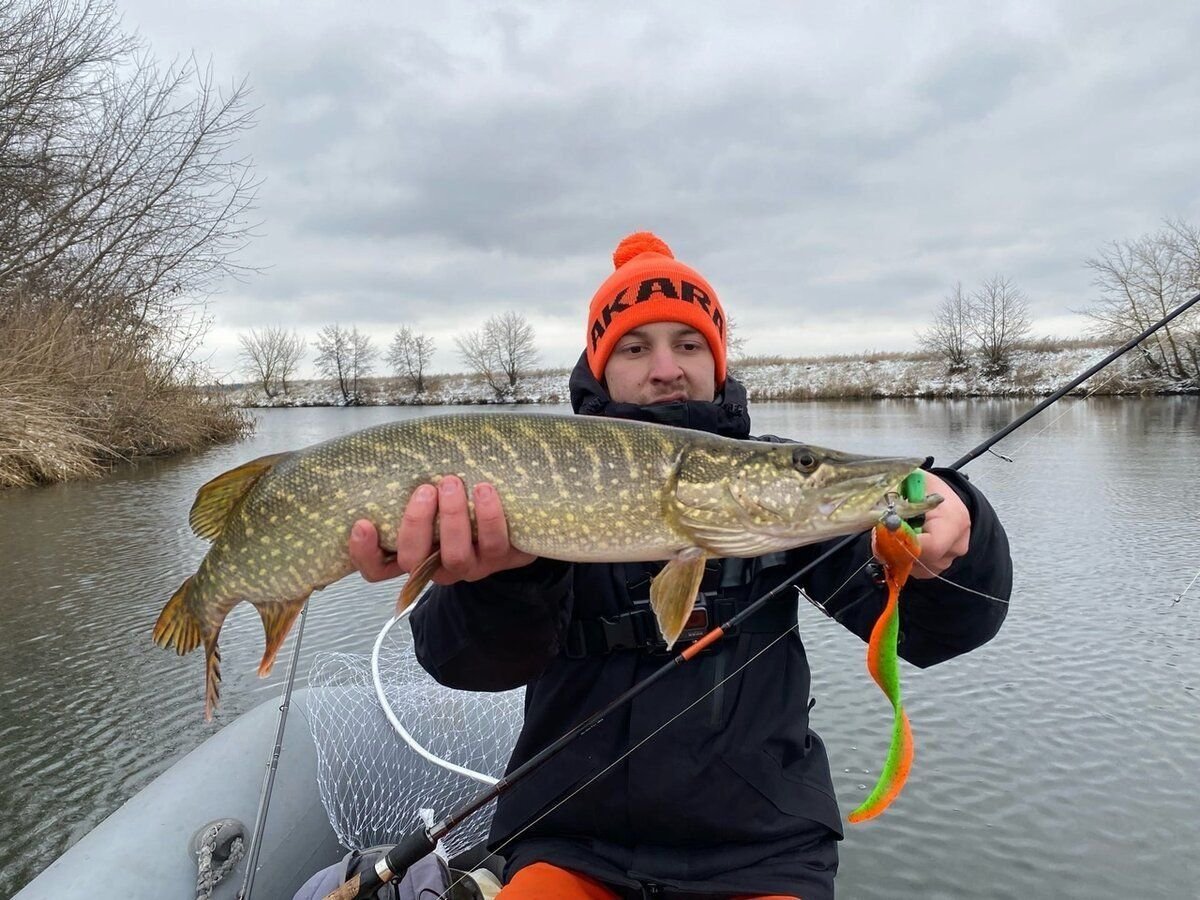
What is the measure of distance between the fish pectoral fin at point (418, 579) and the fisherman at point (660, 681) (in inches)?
0.9

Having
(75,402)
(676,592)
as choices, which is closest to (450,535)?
(676,592)

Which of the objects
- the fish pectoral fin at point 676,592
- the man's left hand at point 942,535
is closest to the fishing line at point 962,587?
the man's left hand at point 942,535

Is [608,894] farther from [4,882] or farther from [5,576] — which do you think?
[5,576]

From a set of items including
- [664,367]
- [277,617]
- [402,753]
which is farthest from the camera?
[402,753]

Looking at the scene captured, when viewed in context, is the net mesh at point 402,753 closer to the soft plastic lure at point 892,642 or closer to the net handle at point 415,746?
the net handle at point 415,746

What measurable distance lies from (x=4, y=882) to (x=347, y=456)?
2492 millimetres

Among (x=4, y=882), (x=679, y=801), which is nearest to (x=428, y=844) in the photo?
(x=679, y=801)

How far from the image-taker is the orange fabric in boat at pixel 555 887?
67.1 inches

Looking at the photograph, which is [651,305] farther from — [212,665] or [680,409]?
[212,665]

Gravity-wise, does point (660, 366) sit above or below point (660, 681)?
above

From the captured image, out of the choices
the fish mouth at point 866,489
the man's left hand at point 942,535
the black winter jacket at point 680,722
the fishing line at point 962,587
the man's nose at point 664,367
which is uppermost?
the man's nose at point 664,367

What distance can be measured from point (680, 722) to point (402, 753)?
1.82 meters

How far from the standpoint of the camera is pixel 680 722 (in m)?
1.88

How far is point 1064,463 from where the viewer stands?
13.0 meters
